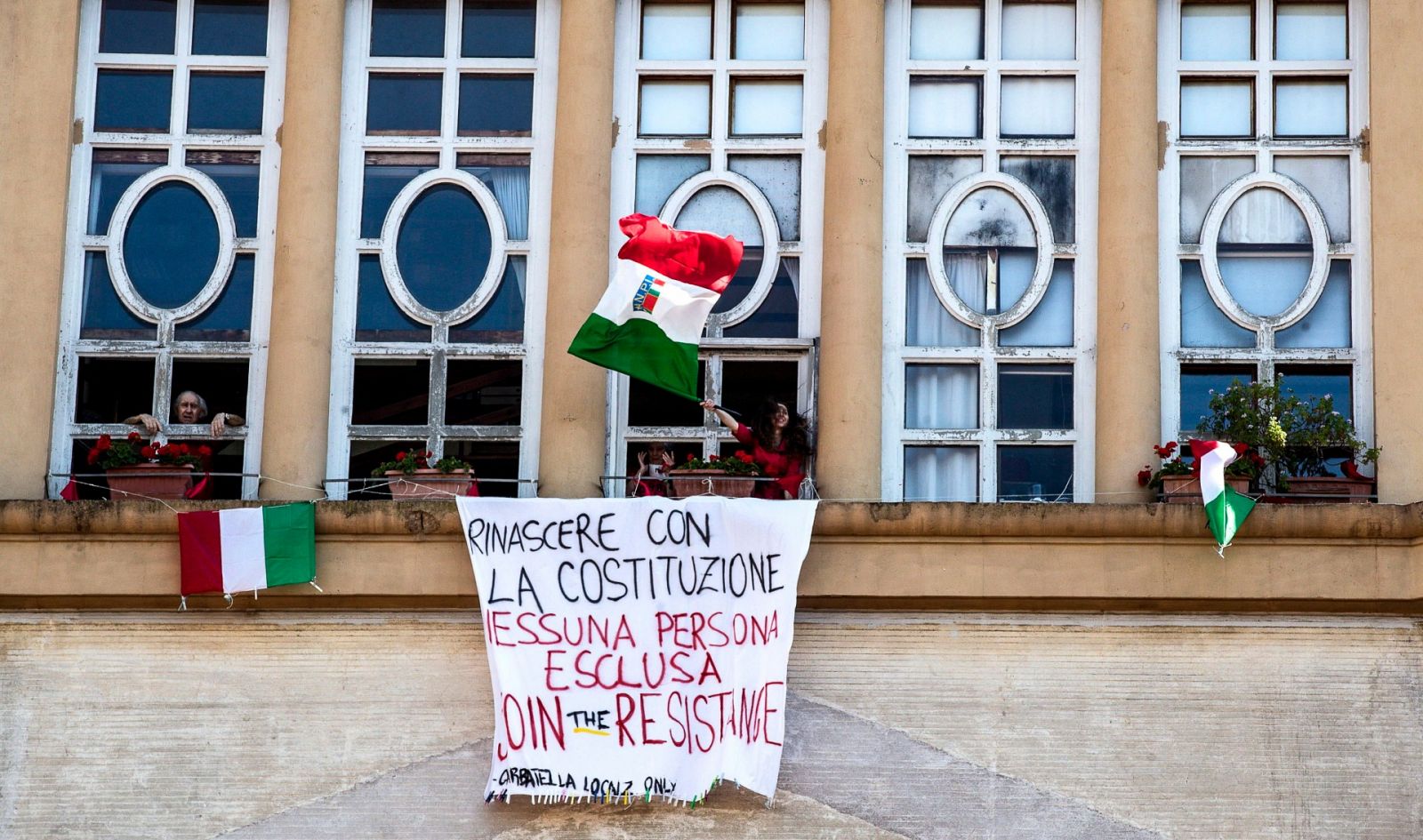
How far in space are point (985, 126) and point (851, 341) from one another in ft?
6.30

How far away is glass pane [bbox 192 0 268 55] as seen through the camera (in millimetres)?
14664

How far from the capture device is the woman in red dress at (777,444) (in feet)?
44.7

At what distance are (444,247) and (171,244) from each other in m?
1.91

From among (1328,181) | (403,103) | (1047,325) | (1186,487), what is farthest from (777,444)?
(1328,181)

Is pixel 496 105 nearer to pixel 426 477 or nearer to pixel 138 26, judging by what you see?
pixel 138 26

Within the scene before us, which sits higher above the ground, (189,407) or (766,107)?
(766,107)

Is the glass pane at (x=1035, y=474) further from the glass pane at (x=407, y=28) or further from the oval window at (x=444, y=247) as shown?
the glass pane at (x=407, y=28)

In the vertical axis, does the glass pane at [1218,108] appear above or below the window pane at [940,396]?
above

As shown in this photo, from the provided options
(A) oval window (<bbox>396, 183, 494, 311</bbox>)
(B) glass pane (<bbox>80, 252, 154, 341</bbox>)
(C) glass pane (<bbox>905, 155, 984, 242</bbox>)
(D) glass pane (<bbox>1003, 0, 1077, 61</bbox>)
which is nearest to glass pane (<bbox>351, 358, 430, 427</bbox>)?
(A) oval window (<bbox>396, 183, 494, 311</bbox>)

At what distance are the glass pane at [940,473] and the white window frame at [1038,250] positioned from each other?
2.2 inches

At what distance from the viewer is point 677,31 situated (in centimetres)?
1465

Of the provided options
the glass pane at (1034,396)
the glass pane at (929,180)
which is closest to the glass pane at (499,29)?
the glass pane at (929,180)

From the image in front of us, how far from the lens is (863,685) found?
43.0ft

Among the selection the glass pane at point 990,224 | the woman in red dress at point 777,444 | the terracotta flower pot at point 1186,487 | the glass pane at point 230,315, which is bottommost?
the terracotta flower pot at point 1186,487
